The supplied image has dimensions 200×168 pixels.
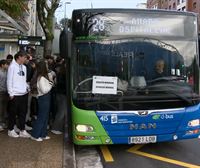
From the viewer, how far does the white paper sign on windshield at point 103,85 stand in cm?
758

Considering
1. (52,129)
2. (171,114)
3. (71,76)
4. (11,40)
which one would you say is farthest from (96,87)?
(11,40)

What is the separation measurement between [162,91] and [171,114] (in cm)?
46

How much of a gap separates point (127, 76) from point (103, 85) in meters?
0.48

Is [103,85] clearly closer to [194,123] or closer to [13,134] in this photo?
[194,123]

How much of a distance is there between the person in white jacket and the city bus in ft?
3.03

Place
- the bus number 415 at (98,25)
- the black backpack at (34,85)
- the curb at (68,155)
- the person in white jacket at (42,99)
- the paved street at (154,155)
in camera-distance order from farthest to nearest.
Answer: the black backpack at (34,85), the person in white jacket at (42,99), the bus number 415 at (98,25), the paved street at (154,155), the curb at (68,155)

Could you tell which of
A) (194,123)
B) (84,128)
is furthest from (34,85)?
(194,123)

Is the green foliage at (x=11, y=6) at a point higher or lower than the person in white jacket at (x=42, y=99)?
higher

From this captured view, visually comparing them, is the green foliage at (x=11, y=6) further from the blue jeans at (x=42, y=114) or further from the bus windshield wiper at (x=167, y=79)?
the bus windshield wiper at (x=167, y=79)

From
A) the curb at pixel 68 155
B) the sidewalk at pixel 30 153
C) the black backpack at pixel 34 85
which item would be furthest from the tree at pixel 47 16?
the curb at pixel 68 155

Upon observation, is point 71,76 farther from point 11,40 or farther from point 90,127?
point 11,40

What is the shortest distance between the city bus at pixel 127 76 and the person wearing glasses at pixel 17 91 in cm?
137

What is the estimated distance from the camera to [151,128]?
779 cm

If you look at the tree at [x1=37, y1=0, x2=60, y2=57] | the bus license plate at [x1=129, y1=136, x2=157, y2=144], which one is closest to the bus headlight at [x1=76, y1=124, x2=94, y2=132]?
the bus license plate at [x1=129, y1=136, x2=157, y2=144]
